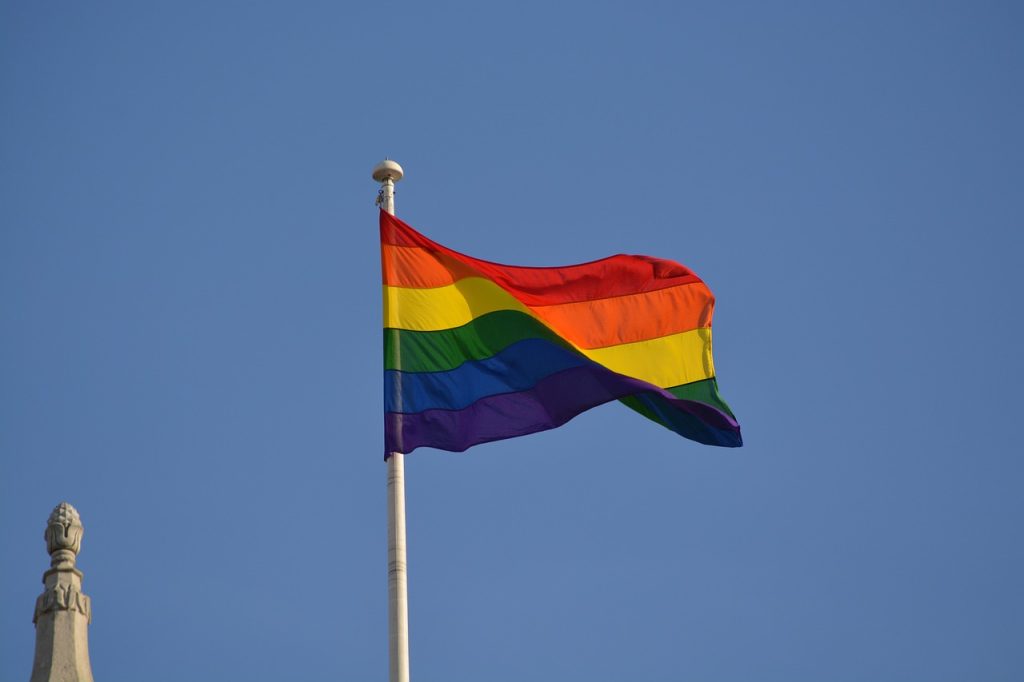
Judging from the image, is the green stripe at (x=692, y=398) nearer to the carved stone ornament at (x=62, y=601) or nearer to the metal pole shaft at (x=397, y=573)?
the metal pole shaft at (x=397, y=573)

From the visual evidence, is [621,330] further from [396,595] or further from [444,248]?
[396,595]

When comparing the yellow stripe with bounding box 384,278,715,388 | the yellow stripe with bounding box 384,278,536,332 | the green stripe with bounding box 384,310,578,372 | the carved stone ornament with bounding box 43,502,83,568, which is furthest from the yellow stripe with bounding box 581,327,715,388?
the carved stone ornament with bounding box 43,502,83,568

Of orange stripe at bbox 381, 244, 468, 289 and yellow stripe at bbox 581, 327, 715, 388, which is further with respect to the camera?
yellow stripe at bbox 581, 327, 715, 388

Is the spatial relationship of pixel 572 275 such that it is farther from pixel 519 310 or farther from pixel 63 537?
pixel 63 537

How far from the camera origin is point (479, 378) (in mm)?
35375

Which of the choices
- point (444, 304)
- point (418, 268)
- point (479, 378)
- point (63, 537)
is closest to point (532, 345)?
point (479, 378)

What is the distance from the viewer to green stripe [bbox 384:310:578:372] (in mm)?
34594

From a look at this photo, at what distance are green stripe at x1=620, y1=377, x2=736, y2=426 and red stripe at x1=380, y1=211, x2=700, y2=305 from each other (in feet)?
7.10

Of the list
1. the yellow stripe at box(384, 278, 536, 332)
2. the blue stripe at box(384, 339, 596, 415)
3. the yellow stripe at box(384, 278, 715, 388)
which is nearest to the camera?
the blue stripe at box(384, 339, 596, 415)

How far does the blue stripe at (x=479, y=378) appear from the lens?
34.1m

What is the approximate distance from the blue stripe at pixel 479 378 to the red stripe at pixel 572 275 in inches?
52.1

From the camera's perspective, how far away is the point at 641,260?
126 ft

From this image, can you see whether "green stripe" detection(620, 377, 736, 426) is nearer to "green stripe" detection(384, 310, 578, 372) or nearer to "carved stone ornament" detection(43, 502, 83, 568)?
"green stripe" detection(384, 310, 578, 372)

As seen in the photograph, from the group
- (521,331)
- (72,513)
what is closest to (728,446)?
(521,331)
